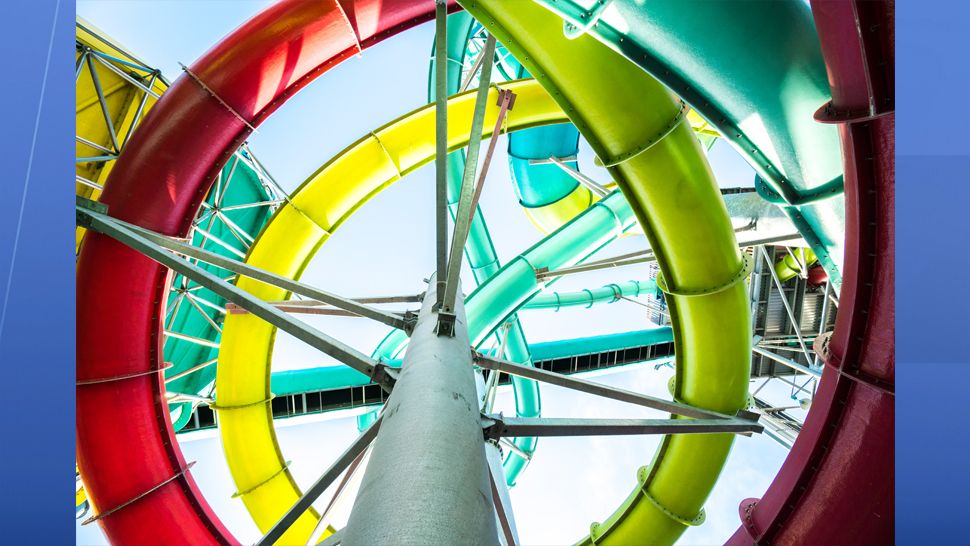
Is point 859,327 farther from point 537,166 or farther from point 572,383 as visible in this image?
point 537,166

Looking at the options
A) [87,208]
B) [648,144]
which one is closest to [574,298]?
[648,144]

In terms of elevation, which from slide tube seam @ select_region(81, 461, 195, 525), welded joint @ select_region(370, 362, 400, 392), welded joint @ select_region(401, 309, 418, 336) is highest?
welded joint @ select_region(401, 309, 418, 336)

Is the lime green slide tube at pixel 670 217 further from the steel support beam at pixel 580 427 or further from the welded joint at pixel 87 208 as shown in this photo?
the welded joint at pixel 87 208

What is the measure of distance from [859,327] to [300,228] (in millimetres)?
6791

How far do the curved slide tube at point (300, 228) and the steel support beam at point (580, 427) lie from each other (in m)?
5.06

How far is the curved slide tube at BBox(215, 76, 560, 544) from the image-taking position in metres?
7.58

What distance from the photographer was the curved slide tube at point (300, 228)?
758cm

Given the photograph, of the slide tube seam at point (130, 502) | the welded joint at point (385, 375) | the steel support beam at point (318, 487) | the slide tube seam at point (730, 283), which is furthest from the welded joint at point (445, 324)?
the slide tube seam at point (130, 502)

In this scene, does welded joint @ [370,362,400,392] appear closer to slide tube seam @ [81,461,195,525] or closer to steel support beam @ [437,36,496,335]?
steel support beam @ [437,36,496,335]

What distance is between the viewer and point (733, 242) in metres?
5.51

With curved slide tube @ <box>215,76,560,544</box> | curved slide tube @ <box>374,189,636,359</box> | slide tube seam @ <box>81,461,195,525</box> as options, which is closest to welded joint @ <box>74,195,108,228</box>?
curved slide tube @ <box>215,76,560,544</box>

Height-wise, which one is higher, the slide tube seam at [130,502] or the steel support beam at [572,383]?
the steel support beam at [572,383]

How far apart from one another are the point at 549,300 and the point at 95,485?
406 inches

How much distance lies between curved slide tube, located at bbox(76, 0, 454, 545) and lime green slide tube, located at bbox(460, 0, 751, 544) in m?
2.40
